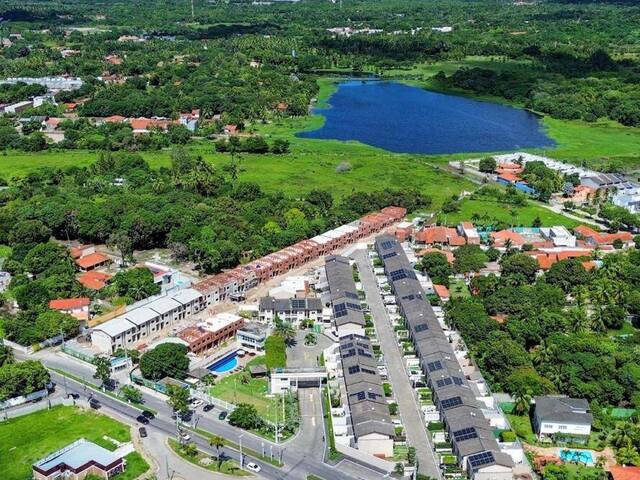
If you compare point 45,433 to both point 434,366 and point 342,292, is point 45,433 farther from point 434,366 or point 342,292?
point 342,292

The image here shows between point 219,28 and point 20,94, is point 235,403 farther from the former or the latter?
point 219,28

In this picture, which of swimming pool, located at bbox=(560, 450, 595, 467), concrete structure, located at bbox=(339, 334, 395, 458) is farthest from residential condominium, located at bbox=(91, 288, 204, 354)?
swimming pool, located at bbox=(560, 450, 595, 467)

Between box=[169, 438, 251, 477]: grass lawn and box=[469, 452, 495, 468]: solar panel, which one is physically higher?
box=[469, 452, 495, 468]: solar panel

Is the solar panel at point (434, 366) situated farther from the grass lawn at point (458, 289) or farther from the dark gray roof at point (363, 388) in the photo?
the grass lawn at point (458, 289)

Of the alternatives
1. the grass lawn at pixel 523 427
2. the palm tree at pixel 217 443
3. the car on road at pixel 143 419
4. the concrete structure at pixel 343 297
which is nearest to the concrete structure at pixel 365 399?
the concrete structure at pixel 343 297

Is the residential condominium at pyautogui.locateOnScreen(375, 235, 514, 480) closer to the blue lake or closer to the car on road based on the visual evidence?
the car on road

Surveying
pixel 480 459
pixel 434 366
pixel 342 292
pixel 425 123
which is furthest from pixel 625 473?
pixel 425 123

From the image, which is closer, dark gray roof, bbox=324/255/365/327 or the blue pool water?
the blue pool water

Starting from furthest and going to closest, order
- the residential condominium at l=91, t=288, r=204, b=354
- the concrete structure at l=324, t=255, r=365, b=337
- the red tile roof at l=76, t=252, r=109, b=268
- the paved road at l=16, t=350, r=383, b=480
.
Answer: the red tile roof at l=76, t=252, r=109, b=268
the concrete structure at l=324, t=255, r=365, b=337
the residential condominium at l=91, t=288, r=204, b=354
the paved road at l=16, t=350, r=383, b=480
